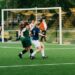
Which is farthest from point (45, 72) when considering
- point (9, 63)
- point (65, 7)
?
point (65, 7)

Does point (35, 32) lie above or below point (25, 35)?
above

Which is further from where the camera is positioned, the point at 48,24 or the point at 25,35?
the point at 48,24

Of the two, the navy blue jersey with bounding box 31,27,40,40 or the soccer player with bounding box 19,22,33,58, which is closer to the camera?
the soccer player with bounding box 19,22,33,58

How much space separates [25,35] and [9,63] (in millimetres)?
2587

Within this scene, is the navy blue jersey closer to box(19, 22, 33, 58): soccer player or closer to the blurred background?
box(19, 22, 33, 58): soccer player

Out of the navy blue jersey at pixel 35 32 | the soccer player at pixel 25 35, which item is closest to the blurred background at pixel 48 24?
the navy blue jersey at pixel 35 32

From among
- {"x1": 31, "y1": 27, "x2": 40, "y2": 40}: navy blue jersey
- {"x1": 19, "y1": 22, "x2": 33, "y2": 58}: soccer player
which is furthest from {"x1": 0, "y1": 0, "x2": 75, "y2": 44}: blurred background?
{"x1": 19, "y1": 22, "x2": 33, "y2": 58}: soccer player

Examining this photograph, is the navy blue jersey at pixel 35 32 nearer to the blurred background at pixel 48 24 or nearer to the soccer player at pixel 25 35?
the soccer player at pixel 25 35

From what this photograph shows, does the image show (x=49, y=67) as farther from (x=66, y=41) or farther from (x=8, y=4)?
(x=8, y=4)

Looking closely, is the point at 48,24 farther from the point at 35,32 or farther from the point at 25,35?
the point at 25,35

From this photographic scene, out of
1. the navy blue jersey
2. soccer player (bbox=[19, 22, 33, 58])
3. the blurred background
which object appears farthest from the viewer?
the blurred background

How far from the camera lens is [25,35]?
20.8 meters

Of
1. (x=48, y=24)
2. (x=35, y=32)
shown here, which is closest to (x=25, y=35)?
(x=35, y=32)

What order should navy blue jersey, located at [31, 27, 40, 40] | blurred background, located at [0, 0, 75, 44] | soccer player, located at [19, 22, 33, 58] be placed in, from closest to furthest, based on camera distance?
soccer player, located at [19, 22, 33, 58] → navy blue jersey, located at [31, 27, 40, 40] → blurred background, located at [0, 0, 75, 44]
